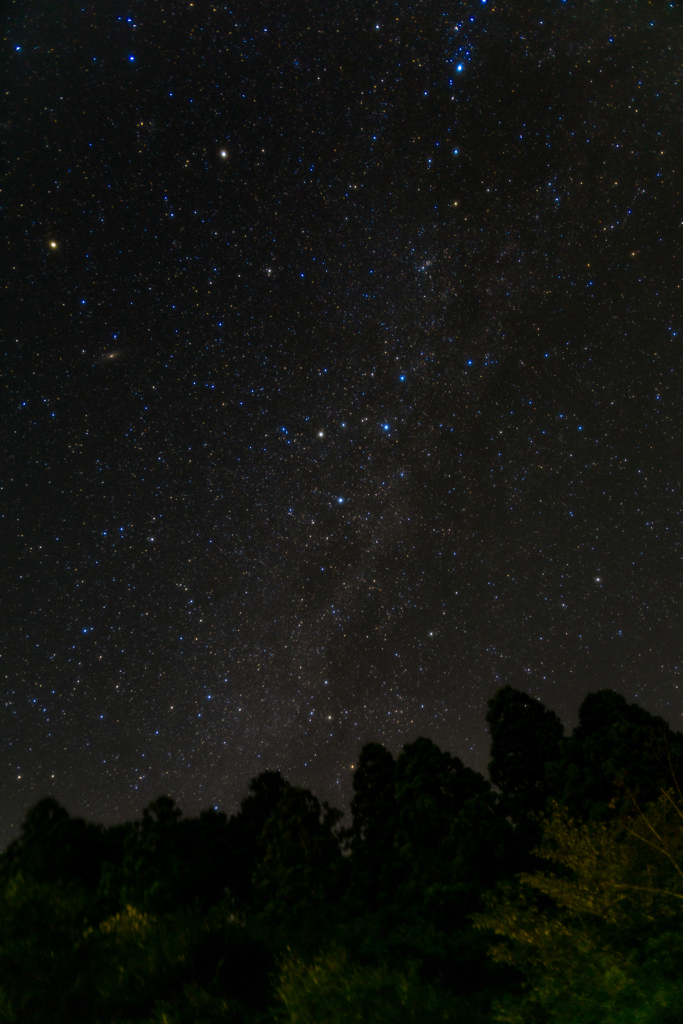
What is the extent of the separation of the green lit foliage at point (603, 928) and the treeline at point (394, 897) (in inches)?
1.8

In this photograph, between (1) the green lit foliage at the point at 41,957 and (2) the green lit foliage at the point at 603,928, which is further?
(1) the green lit foliage at the point at 41,957

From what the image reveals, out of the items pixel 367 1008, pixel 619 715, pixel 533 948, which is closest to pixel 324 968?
pixel 367 1008

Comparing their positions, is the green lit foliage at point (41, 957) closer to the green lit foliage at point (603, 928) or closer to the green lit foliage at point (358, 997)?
the green lit foliage at point (358, 997)

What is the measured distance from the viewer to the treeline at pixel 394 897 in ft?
39.1

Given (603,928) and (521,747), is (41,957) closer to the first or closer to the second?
(603,928)

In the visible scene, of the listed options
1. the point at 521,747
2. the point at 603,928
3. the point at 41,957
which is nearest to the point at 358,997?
the point at 603,928

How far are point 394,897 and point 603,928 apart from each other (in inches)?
275

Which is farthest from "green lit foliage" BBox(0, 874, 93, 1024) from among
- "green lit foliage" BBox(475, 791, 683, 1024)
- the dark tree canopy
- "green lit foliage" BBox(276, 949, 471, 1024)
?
the dark tree canopy

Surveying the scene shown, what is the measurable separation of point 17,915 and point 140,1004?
3.31m

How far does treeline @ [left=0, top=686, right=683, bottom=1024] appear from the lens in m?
11.9

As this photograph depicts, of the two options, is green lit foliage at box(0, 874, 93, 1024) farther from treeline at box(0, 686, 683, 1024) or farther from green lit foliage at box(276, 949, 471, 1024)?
green lit foliage at box(276, 949, 471, 1024)

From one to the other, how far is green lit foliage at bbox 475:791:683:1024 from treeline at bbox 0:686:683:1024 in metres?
→ 0.05

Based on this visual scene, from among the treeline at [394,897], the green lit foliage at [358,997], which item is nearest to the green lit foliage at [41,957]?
the treeline at [394,897]

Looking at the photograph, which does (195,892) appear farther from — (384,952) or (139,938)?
(384,952)
